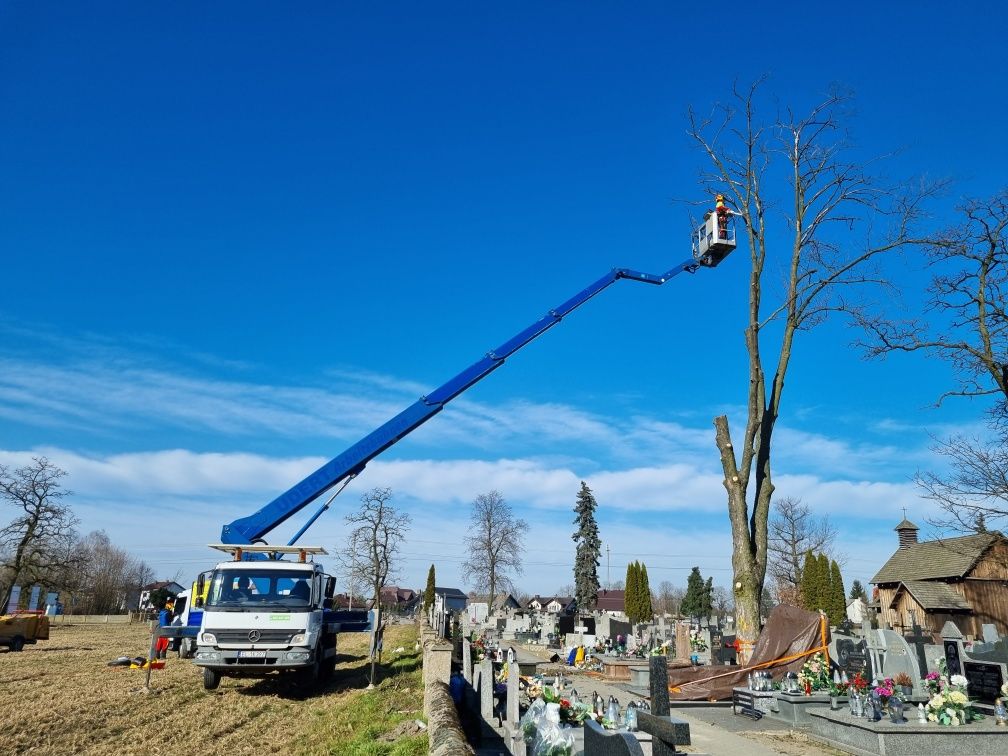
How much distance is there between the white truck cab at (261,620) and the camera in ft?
39.6

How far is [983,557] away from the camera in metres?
35.9

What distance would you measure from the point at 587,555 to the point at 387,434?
42.3 m

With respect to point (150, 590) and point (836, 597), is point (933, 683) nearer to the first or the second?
point (836, 597)

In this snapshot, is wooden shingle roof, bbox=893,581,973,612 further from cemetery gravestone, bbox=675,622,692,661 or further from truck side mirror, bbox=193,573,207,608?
truck side mirror, bbox=193,573,207,608

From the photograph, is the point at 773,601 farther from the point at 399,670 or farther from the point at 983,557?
the point at 399,670

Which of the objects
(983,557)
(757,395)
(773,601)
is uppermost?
(757,395)

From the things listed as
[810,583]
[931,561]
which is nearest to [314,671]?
[810,583]

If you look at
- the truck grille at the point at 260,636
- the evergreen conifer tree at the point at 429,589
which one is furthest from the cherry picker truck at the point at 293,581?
the evergreen conifer tree at the point at 429,589

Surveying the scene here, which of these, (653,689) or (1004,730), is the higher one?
(653,689)

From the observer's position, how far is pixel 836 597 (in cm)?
4181

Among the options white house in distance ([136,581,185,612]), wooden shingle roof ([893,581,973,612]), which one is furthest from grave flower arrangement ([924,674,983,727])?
white house in distance ([136,581,185,612])

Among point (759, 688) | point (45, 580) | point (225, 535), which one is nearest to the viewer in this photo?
point (759, 688)

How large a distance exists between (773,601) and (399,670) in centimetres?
5922

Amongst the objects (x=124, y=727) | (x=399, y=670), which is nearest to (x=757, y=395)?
(x=399, y=670)
